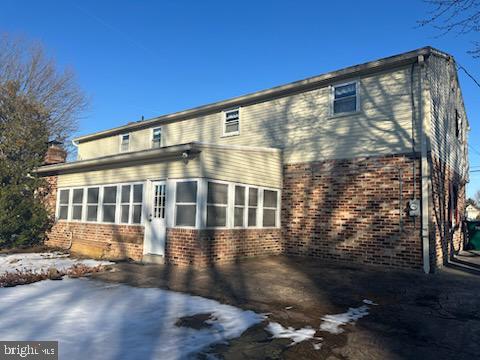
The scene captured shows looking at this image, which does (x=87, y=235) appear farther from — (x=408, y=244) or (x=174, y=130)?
(x=408, y=244)

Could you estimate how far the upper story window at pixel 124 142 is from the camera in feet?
64.6

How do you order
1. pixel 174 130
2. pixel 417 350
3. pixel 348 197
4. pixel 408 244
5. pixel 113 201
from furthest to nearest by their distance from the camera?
pixel 174 130
pixel 113 201
pixel 348 197
pixel 408 244
pixel 417 350

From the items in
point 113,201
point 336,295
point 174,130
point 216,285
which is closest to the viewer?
point 336,295

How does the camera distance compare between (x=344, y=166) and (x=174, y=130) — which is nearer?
(x=344, y=166)

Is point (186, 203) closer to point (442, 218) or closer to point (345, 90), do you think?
point (345, 90)

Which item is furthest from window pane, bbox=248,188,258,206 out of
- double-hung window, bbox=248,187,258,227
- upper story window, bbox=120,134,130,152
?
upper story window, bbox=120,134,130,152

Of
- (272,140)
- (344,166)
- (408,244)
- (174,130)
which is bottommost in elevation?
(408,244)

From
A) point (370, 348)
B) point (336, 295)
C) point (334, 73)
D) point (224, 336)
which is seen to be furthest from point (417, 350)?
point (334, 73)

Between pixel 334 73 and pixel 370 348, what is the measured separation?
31.8ft

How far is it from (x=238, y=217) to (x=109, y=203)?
5094 mm

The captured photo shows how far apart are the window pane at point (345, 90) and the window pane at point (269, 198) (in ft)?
13.5

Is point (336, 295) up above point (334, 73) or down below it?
below

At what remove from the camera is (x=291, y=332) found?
4859 millimetres

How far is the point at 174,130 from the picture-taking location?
1745 centimetres
